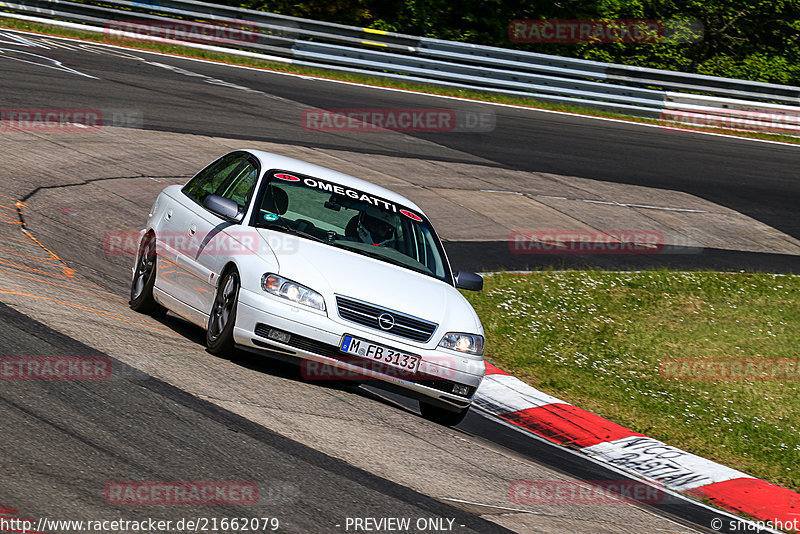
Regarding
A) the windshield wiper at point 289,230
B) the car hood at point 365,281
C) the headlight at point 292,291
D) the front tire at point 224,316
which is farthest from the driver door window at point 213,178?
the headlight at point 292,291

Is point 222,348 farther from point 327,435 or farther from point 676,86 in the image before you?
point 676,86

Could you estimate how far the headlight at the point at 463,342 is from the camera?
743cm

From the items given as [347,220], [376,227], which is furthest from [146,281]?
[376,227]

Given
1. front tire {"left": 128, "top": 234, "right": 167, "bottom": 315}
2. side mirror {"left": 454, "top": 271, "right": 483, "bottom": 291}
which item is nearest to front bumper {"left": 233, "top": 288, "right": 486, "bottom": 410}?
side mirror {"left": 454, "top": 271, "right": 483, "bottom": 291}

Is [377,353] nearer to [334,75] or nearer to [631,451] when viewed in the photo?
[631,451]

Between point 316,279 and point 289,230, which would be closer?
point 316,279

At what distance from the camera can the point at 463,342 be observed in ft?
24.7

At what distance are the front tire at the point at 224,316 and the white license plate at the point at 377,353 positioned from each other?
0.85m

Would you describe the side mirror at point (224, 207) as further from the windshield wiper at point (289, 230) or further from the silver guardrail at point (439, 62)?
the silver guardrail at point (439, 62)

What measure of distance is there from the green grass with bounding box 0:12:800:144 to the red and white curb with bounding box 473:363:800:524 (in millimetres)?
17753

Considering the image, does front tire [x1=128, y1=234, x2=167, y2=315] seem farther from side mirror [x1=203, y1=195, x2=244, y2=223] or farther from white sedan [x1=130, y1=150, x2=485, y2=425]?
side mirror [x1=203, y1=195, x2=244, y2=223]

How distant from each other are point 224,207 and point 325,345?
151 cm

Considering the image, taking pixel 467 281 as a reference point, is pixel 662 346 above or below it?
below

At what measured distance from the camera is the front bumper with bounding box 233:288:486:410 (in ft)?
23.2
